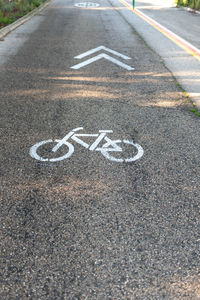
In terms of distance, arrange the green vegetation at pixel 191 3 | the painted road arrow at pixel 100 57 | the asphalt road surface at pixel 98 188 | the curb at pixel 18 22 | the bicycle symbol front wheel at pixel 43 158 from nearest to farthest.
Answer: the asphalt road surface at pixel 98 188 < the bicycle symbol front wheel at pixel 43 158 < the painted road arrow at pixel 100 57 < the curb at pixel 18 22 < the green vegetation at pixel 191 3

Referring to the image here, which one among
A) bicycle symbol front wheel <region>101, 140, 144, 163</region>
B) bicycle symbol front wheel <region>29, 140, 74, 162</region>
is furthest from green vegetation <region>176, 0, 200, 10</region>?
bicycle symbol front wheel <region>29, 140, 74, 162</region>

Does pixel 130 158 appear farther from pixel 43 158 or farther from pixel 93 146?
pixel 43 158

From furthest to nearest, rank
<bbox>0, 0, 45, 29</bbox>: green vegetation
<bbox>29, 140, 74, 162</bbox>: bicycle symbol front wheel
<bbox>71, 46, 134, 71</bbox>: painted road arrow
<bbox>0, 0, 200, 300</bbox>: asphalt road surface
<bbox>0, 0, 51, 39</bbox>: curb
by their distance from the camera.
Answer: <bbox>0, 0, 45, 29</bbox>: green vegetation → <bbox>0, 0, 51, 39</bbox>: curb → <bbox>71, 46, 134, 71</bbox>: painted road arrow → <bbox>29, 140, 74, 162</bbox>: bicycle symbol front wheel → <bbox>0, 0, 200, 300</bbox>: asphalt road surface

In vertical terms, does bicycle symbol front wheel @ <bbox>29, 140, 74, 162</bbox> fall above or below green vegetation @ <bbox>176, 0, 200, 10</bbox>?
below

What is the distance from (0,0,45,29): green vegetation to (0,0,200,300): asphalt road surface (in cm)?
951

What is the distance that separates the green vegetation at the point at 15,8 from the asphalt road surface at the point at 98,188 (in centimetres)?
951

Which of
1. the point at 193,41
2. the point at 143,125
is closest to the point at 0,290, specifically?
Answer: the point at 143,125

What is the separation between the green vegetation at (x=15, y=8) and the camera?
15.6m

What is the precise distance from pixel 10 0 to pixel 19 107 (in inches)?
667

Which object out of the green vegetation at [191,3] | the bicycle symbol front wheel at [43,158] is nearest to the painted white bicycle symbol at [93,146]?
the bicycle symbol front wheel at [43,158]

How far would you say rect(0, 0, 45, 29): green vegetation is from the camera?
51.1 ft

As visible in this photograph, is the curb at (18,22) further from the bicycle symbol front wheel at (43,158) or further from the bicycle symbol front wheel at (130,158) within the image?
the bicycle symbol front wheel at (130,158)

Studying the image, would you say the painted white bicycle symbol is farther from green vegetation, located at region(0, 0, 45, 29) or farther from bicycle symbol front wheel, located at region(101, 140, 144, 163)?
green vegetation, located at region(0, 0, 45, 29)

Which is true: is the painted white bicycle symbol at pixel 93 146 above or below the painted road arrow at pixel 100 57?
below
